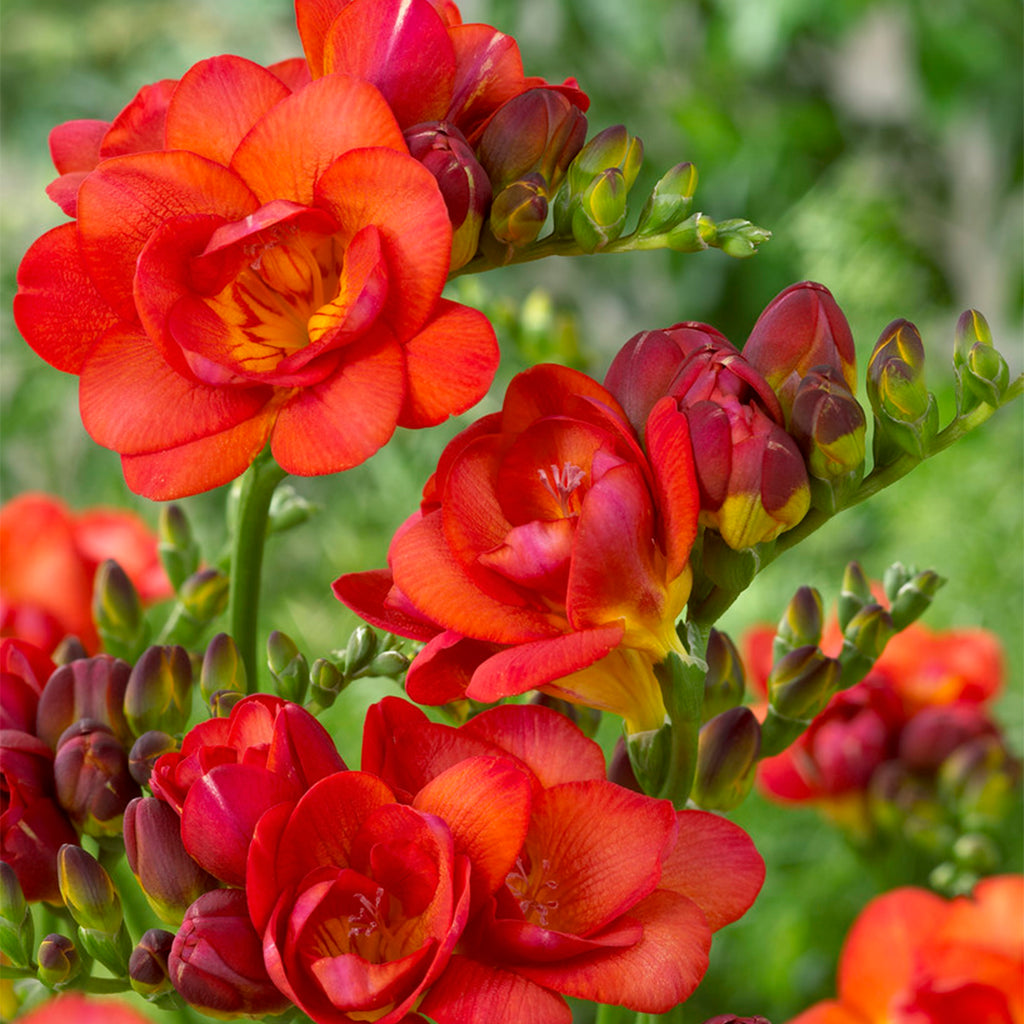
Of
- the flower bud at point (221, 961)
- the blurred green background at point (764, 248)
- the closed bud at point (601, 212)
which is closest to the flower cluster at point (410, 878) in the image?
the flower bud at point (221, 961)

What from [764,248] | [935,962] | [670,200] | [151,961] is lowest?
[764,248]

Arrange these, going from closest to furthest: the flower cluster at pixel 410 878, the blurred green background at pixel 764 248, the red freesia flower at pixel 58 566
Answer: the flower cluster at pixel 410 878, the red freesia flower at pixel 58 566, the blurred green background at pixel 764 248

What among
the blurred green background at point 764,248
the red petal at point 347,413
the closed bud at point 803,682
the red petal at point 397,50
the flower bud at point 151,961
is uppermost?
the red petal at point 397,50

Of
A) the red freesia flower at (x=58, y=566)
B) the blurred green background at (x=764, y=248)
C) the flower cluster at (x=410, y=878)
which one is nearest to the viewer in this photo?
the flower cluster at (x=410, y=878)

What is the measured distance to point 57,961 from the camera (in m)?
0.27

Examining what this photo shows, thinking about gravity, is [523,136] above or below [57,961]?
above

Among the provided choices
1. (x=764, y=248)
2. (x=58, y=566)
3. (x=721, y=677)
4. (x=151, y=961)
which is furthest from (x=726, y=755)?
(x=764, y=248)

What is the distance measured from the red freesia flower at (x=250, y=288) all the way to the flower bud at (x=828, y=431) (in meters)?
0.06

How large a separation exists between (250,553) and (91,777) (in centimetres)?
6

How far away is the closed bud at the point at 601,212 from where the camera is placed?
28 cm

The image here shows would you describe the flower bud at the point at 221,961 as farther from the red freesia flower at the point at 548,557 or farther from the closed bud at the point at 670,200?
the closed bud at the point at 670,200

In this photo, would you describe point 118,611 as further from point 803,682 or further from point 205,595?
point 803,682

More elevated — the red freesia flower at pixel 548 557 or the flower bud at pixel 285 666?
the red freesia flower at pixel 548 557

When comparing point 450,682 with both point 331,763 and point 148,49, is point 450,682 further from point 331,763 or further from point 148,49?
point 148,49
